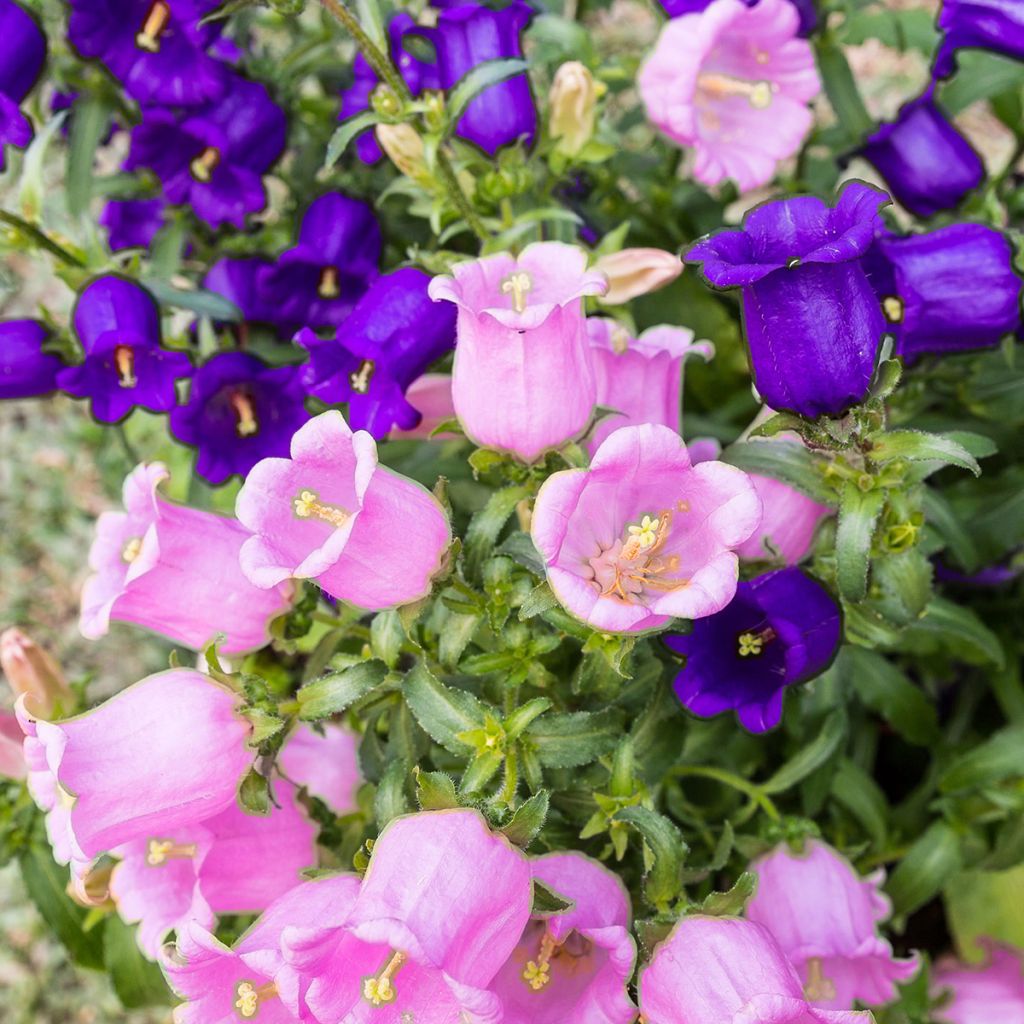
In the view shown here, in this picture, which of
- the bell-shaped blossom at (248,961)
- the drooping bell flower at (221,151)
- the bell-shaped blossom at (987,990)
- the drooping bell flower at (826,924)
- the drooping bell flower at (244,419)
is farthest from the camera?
the bell-shaped blossom at (987,990)

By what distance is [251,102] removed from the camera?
71.2 inches

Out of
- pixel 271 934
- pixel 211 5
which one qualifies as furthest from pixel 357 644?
pixel 211 5

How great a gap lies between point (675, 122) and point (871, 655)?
35.5 inches

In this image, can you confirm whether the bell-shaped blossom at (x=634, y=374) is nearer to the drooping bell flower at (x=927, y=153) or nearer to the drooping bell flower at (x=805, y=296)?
the drooping bell flower at (x=805, y=296)

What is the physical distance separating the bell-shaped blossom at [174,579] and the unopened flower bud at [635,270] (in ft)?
2.11

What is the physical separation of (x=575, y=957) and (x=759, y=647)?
1.36 feet

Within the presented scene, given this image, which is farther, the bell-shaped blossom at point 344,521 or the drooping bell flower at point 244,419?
the drooping bell flower at point 244,419

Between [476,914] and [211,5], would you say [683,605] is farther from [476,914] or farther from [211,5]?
[211,5]

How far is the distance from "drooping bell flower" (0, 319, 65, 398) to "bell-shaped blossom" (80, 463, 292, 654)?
0.38 metres

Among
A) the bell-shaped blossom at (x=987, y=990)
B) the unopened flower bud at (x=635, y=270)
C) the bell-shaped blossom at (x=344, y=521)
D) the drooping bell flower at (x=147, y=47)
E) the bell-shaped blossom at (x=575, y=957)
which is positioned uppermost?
the drooping bell flower at (x=147, y=47)

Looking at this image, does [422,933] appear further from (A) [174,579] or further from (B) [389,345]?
(B) [389,345]

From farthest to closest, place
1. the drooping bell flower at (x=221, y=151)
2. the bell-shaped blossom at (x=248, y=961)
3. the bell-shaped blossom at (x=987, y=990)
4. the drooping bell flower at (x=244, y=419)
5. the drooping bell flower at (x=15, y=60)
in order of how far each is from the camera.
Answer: the bell-shaped blossom at (x=987, y=990) → the drooping bell flower at (x=221, y=151) → the drooping bell flower at (x=244, y=419) → the drooping bell flower at (x=15, y=60) → the bell-shaped blossom at (x=248, y=961)

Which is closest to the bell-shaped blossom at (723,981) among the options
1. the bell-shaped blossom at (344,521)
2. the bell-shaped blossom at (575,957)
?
the bell-shaped blossom at (575,957)

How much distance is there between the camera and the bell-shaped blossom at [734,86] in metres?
1.72
